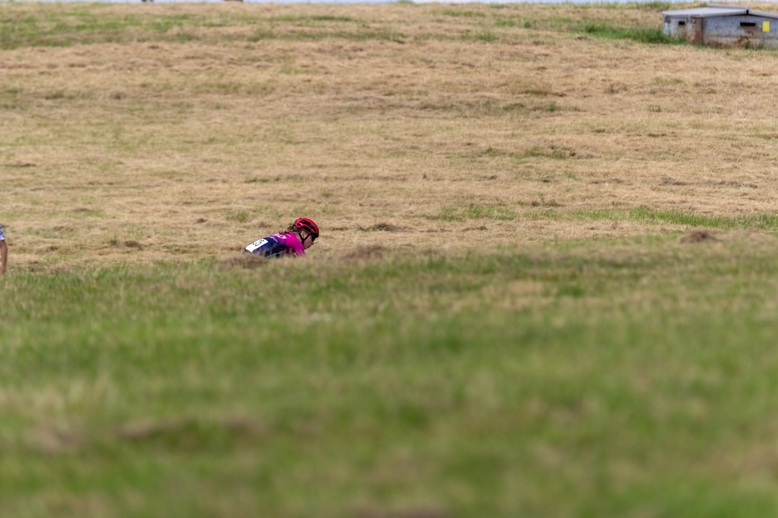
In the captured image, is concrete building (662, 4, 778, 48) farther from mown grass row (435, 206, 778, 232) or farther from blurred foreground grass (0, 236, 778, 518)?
blurred foreground grass (0, 236, 778, 518)

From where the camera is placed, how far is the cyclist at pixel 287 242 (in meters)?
11.8

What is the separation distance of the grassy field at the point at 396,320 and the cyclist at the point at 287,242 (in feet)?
1.71

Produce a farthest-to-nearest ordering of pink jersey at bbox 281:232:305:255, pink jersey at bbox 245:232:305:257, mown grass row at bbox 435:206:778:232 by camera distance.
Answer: mown grass row at bbox 435:206:778:232, pink jersey at bbox 281:232:305:255, pink jersey at bbox 245:232:305:257

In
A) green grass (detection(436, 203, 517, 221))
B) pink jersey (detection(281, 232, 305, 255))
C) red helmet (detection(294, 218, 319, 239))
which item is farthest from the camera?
green grass (detection(436, 203, 517, 221))

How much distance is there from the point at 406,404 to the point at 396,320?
206cm

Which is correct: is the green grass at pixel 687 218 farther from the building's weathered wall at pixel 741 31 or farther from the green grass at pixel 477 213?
the building's weathered wall at pixel 741 31

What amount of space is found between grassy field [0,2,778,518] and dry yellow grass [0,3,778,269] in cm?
15

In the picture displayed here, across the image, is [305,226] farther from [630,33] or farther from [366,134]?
[630,33]

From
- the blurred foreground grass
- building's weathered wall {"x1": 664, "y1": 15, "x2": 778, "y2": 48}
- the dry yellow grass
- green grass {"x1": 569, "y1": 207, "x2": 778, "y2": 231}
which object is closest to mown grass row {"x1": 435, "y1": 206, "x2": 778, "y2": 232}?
green grass {"x1": 569, "y1": 207, "x2": 778, "y2": 231}

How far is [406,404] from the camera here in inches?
177

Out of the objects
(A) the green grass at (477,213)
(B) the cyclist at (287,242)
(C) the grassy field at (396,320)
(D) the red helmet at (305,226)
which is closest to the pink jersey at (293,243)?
(B) the cyclist at (287,242)

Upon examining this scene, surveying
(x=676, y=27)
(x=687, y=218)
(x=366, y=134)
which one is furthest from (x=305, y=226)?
(x=676, y=27)

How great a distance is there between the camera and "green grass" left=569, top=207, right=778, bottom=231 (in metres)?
14.8

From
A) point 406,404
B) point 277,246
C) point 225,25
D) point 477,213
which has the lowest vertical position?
point 477,213
